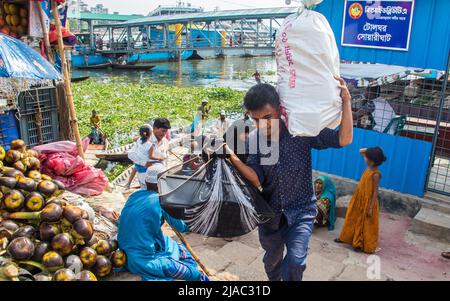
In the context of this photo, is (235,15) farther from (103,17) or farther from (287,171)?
(287,171)

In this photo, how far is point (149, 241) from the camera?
330 cm

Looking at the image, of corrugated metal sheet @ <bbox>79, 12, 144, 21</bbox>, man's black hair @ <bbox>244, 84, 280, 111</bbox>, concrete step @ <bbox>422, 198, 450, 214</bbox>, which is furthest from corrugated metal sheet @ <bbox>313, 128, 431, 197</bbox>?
corrugated metal sheet @ <bbox>79, 12, 144, 21</bbox>

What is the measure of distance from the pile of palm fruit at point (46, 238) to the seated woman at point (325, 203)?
9.16ft

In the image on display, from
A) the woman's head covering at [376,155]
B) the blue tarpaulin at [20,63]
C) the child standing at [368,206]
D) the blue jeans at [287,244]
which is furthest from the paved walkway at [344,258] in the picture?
the blue tarpaulin at [20,63]

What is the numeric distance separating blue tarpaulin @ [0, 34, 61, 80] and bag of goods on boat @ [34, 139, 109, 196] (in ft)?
3.40

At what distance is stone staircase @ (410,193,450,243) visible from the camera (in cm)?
468

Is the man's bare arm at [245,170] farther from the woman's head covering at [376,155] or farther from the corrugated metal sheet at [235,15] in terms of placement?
the corrugated metal sheet at [235,15]

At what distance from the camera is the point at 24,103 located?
5406 mm

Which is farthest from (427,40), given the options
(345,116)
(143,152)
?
(143,152)

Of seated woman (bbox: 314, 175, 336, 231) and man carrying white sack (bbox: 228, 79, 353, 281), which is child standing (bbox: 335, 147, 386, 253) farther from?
man carrying white sack (bbox: 228, 79, 353, 281)

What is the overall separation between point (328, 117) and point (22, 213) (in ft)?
9.15

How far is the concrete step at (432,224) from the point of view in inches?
183

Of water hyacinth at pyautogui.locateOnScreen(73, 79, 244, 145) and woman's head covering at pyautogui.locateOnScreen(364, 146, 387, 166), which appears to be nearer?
woman's head covering at pyautogui.locateOnScreen(364, 146, 387, 166)

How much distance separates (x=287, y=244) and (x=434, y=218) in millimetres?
3101
